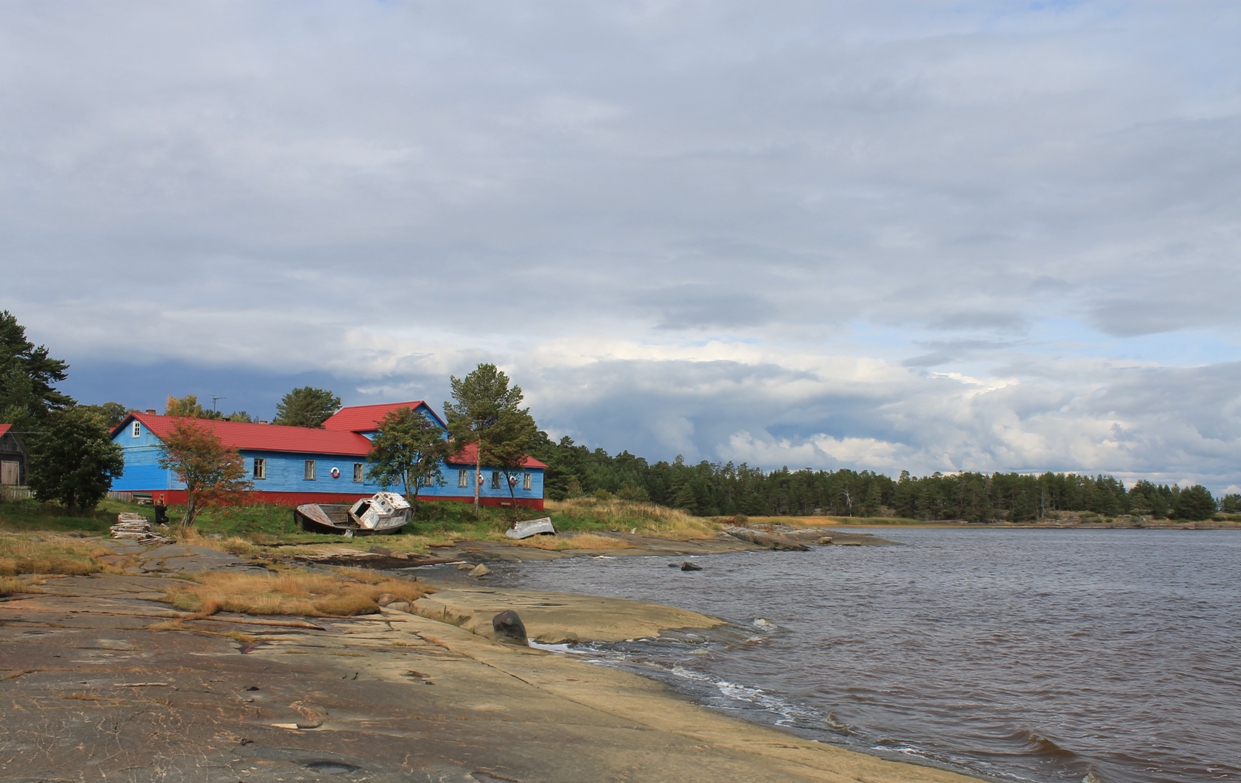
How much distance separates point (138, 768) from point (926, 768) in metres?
9.33

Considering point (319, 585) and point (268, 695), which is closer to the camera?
point (268, 695)

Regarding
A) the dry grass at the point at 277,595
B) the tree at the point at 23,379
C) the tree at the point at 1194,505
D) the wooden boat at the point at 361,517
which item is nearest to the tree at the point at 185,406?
the tree at the point at 23,379

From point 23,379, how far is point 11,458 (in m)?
18.8

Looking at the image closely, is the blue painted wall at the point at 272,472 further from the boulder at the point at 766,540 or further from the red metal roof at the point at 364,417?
the boulder at the point at 766,540

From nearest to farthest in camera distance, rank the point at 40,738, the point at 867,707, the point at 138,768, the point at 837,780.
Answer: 1. the point at 138,768
2. the point at 40,738
3. the point at 837,780
4. the point at 867,707

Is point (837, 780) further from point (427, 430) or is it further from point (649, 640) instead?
point (427, 430)

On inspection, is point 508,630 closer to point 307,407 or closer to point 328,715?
point 328,715

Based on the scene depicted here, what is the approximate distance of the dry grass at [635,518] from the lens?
227ft

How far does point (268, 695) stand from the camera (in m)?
10.0

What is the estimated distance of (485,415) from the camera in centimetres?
6438

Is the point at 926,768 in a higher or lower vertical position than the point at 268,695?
lower

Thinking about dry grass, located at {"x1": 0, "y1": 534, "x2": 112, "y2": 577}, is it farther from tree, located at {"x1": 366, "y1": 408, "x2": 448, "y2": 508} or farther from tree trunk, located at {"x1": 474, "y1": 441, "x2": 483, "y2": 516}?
tree trunk, located at {"x1": 474, "y1": 441, "x2": 483, "y2": 516}

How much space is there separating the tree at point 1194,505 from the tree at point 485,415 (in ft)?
597

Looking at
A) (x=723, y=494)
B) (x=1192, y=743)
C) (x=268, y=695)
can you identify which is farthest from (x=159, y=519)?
(x=723, y=494)
